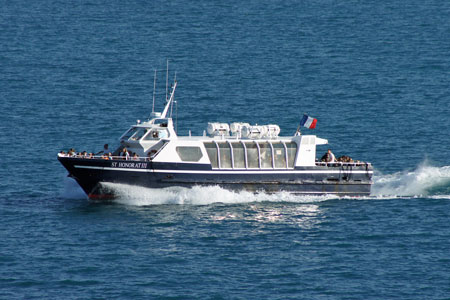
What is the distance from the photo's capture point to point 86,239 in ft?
159

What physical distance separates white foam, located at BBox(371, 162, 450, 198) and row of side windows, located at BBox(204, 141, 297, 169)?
24.8ft

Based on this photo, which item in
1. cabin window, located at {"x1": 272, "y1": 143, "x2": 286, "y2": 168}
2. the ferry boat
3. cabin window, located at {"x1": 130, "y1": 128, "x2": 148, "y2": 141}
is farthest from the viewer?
cabin window, located at {"x1": 272, "y1": 143, "x2": 286, "y2": 168}

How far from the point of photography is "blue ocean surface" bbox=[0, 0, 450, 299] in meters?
43.8

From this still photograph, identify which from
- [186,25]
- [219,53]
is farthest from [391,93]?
[186,25]

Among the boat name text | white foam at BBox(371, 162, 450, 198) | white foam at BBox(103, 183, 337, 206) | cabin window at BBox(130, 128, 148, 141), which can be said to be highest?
cabin window at BBox(130, 128, 148, 141)

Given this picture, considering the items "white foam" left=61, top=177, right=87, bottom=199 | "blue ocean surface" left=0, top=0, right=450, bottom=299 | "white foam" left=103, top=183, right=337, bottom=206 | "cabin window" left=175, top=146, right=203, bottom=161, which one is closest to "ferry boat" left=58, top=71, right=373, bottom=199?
"cabin window" left=175, top=146, right=203, bottom=161

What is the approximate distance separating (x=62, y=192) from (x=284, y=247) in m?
19.1

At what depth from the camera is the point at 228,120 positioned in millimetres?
81062

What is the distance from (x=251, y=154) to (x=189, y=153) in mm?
4269

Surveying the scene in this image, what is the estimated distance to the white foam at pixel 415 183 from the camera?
6144 cm

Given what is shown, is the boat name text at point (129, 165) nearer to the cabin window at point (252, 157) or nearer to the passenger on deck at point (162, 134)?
the passenger on deck at point (162, 134)

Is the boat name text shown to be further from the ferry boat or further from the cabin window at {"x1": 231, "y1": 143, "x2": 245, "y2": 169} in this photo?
the cabin window at {"x1": 231, "y1": 143, "x2": 245, "y2": 169}

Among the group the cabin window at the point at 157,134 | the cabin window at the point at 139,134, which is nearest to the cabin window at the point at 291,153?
the cabin window at the point at 157,134

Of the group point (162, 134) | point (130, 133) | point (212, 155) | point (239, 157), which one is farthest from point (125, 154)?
point (239, 157)
